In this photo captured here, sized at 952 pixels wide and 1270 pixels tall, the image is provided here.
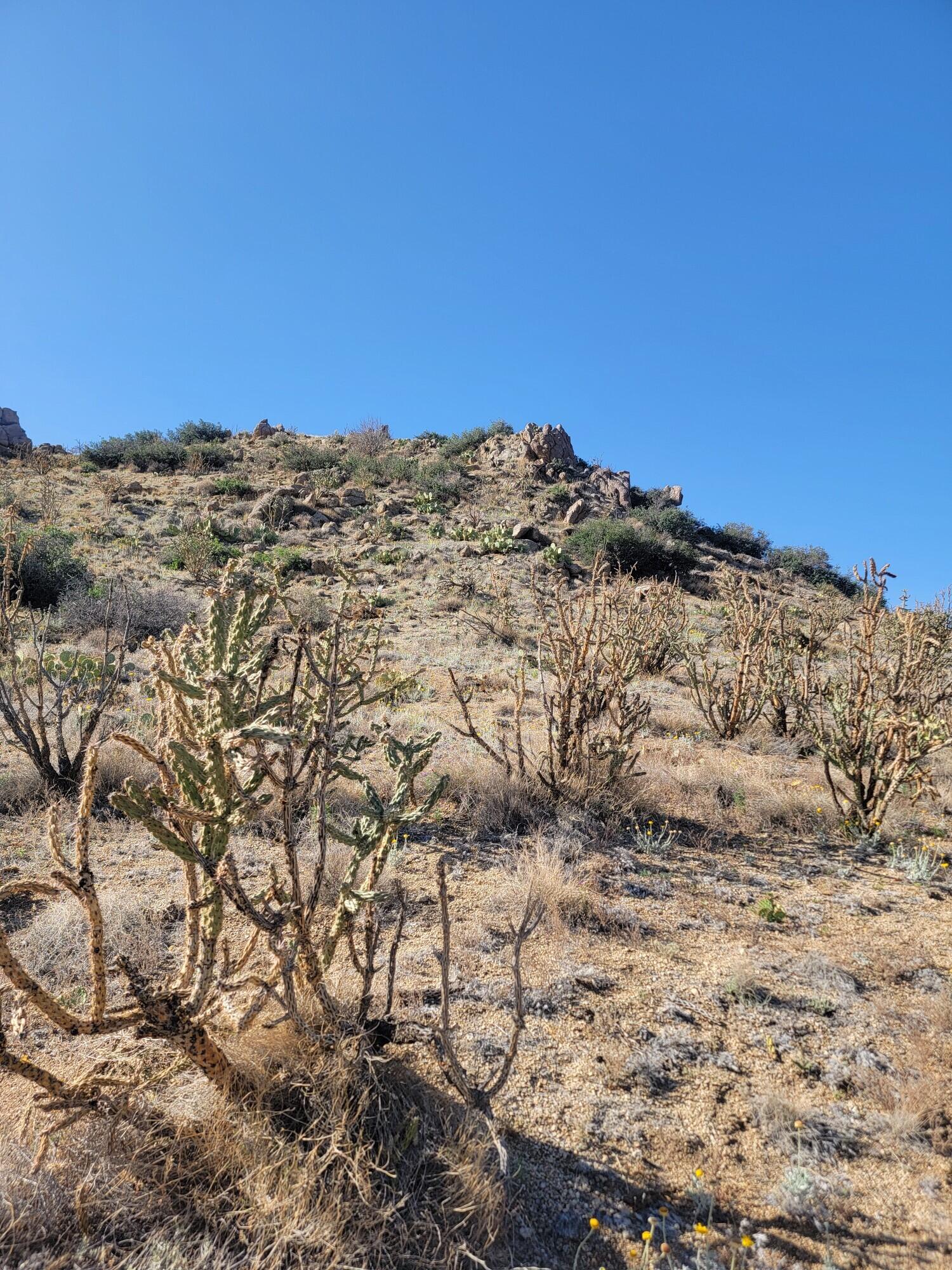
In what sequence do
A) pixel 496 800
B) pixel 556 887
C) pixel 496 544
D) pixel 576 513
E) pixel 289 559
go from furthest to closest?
pixel 576 513, pixel 496 544, pixel 289 559, pixel 496 800, pixel 556 887

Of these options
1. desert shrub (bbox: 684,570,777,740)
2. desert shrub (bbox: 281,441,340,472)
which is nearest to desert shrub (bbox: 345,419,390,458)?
desert shrub (bbox: 281,441,340,472)

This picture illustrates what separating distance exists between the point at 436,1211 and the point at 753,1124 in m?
1.22

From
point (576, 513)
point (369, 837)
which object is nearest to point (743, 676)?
point (369, 837)

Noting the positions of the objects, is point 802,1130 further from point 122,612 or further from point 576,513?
point 576,513

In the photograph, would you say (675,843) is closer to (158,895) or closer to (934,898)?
(934,898)


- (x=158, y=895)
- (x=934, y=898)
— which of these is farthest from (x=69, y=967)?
(x=934, y=898)

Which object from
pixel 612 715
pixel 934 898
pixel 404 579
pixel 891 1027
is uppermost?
pixel 404 579

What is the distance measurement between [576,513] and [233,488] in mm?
11456

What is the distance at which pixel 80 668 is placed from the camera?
289 inches

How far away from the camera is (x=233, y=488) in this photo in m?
20.6

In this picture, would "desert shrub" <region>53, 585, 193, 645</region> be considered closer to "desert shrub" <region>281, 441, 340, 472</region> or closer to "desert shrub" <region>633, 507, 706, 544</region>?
"desert shrub" <region>281, 441, 340, 472</region>

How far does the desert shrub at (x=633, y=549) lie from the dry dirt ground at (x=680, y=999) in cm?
1298

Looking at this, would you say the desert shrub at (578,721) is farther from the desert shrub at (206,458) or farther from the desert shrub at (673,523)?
the desert shrub at (206,458)

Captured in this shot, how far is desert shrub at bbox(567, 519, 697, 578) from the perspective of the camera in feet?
61.0
